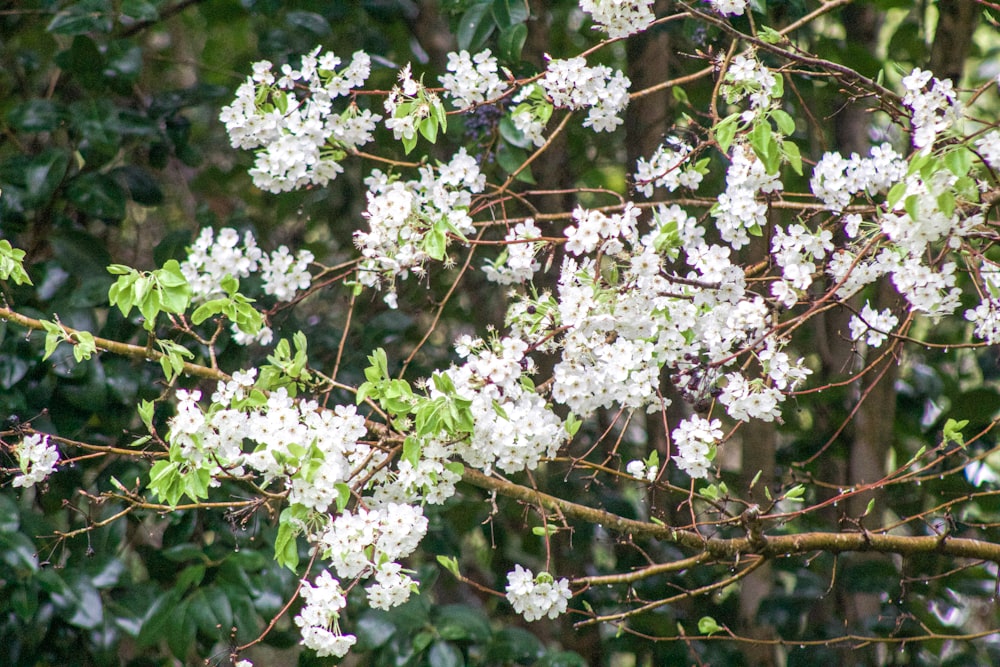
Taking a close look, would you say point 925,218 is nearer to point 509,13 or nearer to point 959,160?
point 959,160

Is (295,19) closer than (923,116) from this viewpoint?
No

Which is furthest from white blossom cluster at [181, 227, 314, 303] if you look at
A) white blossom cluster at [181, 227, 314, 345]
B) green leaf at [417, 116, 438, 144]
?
green leaf at [417, 116, 438, 144]

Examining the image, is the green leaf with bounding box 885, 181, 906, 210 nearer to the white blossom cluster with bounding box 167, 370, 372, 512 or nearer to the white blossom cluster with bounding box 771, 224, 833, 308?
the white blossom cluster with bounding box 771, 224, 833, 308

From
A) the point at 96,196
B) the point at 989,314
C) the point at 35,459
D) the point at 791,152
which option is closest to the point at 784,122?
the point at 791,152

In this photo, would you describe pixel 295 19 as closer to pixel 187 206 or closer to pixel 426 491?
pixel 187 206

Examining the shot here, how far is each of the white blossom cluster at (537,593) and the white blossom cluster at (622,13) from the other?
802 millimetres

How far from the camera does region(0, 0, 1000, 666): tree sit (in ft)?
4.15

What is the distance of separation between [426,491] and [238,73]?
1.36 m

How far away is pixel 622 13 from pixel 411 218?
0.43 m

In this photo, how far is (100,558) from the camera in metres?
1.89

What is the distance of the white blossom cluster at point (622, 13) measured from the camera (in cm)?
→ 137

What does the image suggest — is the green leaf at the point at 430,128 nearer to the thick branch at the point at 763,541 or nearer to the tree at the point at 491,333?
the tree at the point at 491,333

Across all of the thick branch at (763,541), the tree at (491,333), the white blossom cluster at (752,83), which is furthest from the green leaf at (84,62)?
the white blossom cluster at (752,83)

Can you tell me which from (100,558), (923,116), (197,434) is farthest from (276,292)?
(923,116)
